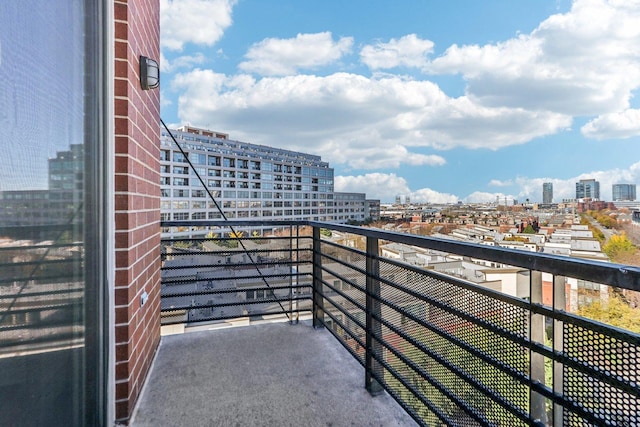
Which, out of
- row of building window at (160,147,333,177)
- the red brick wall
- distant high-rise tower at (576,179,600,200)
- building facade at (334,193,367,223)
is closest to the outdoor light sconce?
the red brick wall

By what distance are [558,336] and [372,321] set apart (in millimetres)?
1027

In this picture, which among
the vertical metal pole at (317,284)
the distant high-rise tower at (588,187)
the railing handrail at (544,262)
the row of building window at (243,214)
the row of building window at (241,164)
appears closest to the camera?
the railing handrail at (544,262)

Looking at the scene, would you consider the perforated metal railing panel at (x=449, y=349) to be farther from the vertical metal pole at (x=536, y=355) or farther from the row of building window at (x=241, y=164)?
the row of building window at (x=241, y=164)

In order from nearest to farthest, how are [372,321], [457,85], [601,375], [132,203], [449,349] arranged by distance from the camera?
1. [601,375]
2. [449,349]
3. [132,203]
4. [372,321]
5. [457,85]

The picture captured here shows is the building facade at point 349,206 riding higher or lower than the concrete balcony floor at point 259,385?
higher

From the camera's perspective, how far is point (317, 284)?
8.81ft

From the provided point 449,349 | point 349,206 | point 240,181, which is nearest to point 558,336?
point 449,349

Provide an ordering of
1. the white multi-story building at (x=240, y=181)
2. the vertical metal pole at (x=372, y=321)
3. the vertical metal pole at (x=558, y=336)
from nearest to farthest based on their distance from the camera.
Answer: the vertical metal pole at (x=558, y=336)
the vertical metal pole at (x=372, y=321)
the white multi-story building at (x=240, y=181)

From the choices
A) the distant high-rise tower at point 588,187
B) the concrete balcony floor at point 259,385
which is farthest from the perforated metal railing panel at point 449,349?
the distant high-rise tower at point 588,187

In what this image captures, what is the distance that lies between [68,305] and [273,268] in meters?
1.96

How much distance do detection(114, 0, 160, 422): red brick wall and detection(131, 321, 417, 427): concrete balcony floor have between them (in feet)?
0.59

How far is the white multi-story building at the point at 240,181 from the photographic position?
128ft

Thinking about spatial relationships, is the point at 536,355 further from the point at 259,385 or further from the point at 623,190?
the point at 623,190

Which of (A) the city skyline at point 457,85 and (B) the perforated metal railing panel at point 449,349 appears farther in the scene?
(A) the city skyline at point 457,85
